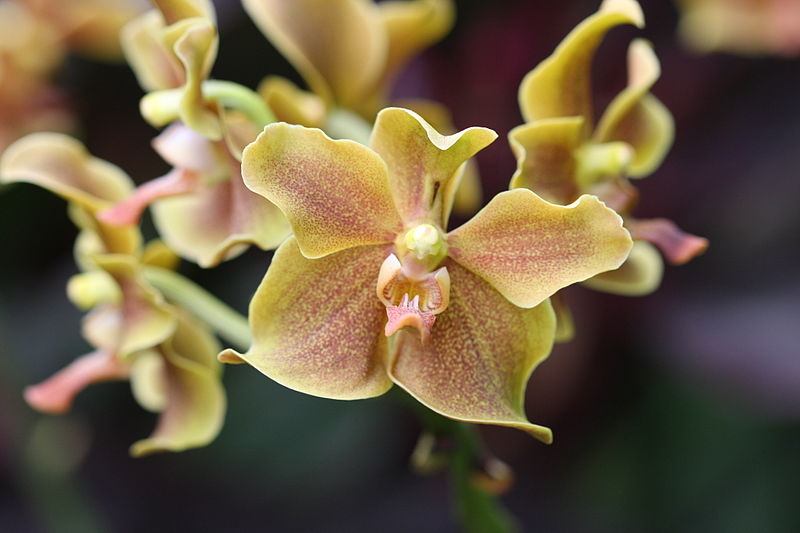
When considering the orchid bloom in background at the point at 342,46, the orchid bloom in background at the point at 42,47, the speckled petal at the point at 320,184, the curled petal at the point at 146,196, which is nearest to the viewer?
the speckled petal at the point at 320,184

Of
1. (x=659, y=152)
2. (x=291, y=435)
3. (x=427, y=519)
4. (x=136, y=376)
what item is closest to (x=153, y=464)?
(x=291, y=435)

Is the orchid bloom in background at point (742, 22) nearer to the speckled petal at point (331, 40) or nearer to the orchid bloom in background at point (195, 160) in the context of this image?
the speckled petal at point (331, 40)

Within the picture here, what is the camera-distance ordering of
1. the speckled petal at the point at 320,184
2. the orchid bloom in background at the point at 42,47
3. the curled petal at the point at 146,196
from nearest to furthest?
the speckled petal at the point at 320,184 → the curled petal at the point at 146,196 → the orchid bloom in background at the point at 42,47

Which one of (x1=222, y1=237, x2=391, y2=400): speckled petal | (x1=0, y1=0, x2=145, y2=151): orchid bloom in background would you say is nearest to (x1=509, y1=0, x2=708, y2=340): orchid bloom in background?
(x1=222, y1=237, x2=391, y2=400): speckled petal

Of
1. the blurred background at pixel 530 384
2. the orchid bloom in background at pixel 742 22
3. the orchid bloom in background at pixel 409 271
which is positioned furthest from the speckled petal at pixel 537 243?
the orchid bloom in background at pixel 742 22

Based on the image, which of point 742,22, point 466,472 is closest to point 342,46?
point 466,472

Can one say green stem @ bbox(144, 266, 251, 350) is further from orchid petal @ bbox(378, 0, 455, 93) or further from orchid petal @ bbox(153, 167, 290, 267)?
orchid petal @ bbox(378, 0, 455, 93)
